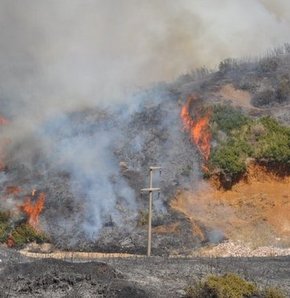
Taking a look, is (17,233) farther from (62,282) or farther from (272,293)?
(272,293)

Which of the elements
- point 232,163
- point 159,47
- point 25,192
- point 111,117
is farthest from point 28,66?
point 232,163

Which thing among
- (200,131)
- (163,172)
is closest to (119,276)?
(163,172)

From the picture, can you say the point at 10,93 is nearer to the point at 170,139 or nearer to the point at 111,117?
the point at 111,117

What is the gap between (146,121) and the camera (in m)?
40.2

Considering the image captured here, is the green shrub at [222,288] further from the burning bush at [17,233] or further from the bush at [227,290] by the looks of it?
the burning bush at [17,233]

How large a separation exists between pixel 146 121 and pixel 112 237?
435 inches

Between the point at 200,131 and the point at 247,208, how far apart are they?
6.94 metres

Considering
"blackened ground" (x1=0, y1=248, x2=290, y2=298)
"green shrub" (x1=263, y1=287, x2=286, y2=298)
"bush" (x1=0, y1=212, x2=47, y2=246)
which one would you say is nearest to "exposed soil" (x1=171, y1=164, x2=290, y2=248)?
"blackened ground" (x1=0, y1=248, x2=290, y2=298)

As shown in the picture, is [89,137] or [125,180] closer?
[125,180]

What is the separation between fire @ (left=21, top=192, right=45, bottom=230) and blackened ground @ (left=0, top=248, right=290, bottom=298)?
9.58 meters

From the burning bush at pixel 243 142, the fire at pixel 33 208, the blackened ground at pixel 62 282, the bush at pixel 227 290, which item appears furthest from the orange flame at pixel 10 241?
the bush at pixel 227 290

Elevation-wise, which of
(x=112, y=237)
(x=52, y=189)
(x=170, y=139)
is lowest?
(x=112, y=237)

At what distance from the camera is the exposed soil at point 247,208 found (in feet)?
101

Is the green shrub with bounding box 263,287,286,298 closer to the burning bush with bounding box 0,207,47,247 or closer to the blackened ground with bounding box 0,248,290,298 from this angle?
the blackened ground with bounding box 0,248,290,298
